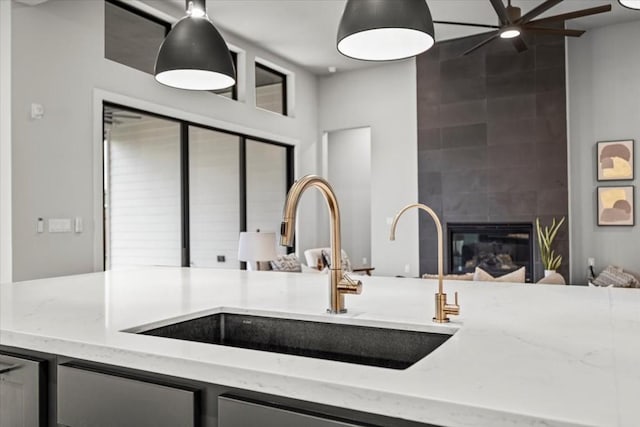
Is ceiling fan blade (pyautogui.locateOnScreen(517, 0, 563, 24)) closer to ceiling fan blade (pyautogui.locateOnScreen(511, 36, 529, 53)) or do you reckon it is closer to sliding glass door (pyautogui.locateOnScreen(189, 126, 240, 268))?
ceiling fan blade (pyautogui.locateOnScreen(511, 36, 529, 53))

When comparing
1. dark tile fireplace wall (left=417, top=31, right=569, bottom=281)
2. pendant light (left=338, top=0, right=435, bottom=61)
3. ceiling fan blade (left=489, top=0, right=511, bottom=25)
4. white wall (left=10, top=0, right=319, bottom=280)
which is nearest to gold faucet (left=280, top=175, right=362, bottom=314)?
pendant light (left=338, top=0, right=435, bottom=61)

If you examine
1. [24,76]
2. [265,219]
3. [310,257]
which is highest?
[24,76]

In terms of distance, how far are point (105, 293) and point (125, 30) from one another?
407 cm

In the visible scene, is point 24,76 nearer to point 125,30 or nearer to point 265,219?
point 125,30

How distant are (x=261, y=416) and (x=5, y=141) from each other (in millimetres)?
3935

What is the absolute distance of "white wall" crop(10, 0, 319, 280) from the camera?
399 cm

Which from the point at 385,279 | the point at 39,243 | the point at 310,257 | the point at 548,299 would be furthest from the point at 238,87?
the point at 548,299

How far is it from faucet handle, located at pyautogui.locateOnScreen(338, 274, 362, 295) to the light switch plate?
361 cm

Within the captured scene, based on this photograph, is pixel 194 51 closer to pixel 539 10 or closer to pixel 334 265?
pixel 334 265

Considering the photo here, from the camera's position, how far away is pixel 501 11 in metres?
4.01

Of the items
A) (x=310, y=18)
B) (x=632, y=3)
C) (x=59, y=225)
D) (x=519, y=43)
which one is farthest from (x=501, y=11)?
(x=59, y=225)

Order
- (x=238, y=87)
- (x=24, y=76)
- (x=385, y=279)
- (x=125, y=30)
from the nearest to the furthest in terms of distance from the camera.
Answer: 1. (x=385, y=279)
2. (x=24, y=76)
3. (x=125, y=30)
4. (x=238, y=87)

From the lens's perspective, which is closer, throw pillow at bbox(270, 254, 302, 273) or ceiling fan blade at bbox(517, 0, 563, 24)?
ceiling fan blade at bbox(517, 0, 563, 24)

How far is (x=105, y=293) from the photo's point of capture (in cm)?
176
